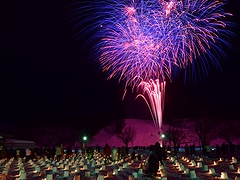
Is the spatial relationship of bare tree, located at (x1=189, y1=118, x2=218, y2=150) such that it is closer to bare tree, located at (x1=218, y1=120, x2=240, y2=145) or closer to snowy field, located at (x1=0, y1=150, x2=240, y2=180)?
bare tree, located at (x1=218, y1=120, x2=240, y2=145)

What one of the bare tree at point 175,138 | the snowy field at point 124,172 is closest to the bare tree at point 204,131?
the bare tree at point 175,138

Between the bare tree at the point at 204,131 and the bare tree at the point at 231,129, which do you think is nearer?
the bare tree at the point at 204,131

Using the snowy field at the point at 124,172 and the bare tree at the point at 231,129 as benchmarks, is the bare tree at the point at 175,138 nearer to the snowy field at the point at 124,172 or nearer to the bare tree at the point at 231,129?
the bare tree at the point at 231,129

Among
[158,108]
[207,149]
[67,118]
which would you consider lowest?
[207,149]

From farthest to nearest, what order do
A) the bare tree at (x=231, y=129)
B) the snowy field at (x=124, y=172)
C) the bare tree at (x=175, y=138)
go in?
the bare tree at (x=231, y=129), the bare tree at (x=175, y=138), the snowy field at (x=124, y=172)

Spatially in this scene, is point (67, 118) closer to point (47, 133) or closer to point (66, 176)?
point (47, 133)

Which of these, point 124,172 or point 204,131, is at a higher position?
point 204,131

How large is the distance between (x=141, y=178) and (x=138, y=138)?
6813 cm

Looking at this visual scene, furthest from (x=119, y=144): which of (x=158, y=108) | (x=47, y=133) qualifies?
(x=158, y=108)

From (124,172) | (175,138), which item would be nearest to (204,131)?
(175,138)

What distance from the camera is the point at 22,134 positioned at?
72438 millimetres

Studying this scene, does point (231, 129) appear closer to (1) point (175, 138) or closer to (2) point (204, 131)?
(2) point (204, 131)

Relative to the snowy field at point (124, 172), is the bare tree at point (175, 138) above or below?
above

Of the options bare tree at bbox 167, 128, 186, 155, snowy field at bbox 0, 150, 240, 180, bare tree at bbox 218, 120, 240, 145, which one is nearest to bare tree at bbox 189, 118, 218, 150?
bare tree at bbox 218, 120, 240, 145
